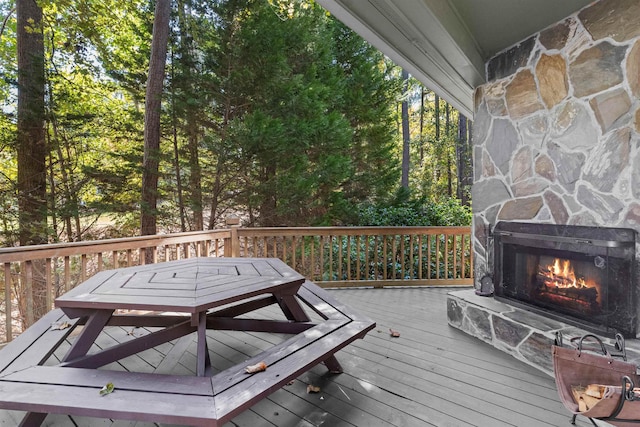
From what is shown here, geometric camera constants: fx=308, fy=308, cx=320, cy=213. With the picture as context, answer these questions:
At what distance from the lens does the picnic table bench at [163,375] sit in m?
1.14

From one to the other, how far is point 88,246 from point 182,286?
1.67 metres

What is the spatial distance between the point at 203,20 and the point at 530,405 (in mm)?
6953

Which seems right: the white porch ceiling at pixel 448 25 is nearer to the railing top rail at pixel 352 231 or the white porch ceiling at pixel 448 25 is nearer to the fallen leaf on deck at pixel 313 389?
the railing top rail at pixel 352 231

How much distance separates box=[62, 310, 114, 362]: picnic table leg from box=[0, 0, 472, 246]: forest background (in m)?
4.09

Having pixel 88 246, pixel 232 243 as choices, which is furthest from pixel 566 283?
pixel 88 246

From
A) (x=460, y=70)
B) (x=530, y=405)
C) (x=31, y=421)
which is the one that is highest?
(x=460, y=70)

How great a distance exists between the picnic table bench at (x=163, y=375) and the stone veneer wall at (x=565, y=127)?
1.88m

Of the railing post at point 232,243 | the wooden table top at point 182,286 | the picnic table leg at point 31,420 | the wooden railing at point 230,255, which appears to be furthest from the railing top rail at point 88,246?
the picnic table leg at point 31,420

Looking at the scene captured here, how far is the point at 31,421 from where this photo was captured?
150 centimetres

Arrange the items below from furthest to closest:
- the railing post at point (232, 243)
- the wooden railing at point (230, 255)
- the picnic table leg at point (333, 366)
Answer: the railing post at point (232, 243)
the wooden railing at point (230, 255)
the picnic table leg at point (333, 366)

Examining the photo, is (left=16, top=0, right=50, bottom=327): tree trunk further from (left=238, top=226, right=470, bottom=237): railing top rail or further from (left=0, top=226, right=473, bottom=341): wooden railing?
(left=238, top=226, right=470, bottom=237): railing top rail

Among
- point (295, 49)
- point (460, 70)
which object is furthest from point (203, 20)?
point (460, 70)

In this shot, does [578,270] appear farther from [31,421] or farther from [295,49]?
[295,49]

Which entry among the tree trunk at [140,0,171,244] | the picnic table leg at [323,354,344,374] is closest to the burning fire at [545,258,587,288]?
the picnic table leg at [323,354,344,374]
